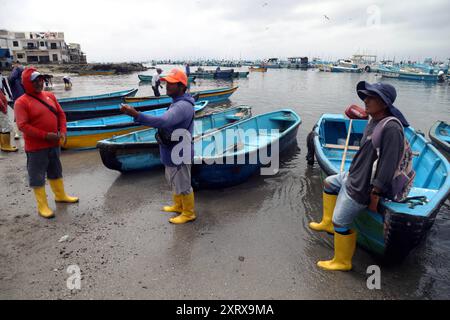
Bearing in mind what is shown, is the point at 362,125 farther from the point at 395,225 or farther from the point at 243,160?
the point at 395,225

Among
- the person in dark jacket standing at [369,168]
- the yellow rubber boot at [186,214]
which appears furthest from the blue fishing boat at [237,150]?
the person in dark jacket standing at [369,168]

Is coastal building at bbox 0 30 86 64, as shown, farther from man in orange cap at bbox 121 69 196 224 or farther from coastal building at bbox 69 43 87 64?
man in orange cap at bbox 121 69 196 224

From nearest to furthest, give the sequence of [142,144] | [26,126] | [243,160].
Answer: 1. [26,126]
2. [243,160]
3. [142,144]

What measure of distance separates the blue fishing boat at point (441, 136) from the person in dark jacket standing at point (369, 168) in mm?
6873

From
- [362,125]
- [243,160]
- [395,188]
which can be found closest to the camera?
[395,188]

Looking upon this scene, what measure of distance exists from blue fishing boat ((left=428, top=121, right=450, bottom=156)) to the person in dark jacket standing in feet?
22.5

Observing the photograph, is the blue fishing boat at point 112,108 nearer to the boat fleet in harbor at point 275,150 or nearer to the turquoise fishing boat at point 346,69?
the boat fleet in harbor at point 275,150

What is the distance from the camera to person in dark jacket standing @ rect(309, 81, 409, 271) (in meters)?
2.64

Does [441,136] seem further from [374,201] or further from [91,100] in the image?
[91,100]
